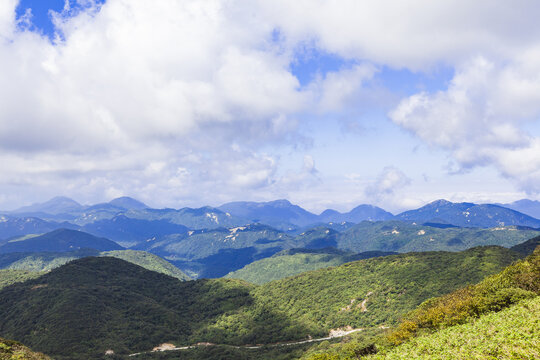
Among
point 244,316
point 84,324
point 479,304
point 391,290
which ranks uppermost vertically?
point 479,304

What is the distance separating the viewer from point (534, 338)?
139 ft

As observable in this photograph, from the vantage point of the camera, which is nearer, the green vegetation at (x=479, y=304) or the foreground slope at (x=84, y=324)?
the green vegetation at (x=479, y=304)

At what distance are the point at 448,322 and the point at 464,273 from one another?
116m

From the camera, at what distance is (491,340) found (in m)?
47.0

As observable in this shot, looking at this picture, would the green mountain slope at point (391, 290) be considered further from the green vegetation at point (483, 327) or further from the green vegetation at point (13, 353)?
the green vegetation at point (13, 353)

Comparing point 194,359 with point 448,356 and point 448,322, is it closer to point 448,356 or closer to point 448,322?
point 448,322

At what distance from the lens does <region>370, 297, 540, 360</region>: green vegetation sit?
4078 cm

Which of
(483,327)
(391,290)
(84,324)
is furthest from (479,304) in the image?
(84,324)

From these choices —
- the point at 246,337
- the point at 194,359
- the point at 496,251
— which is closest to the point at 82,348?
the point at 194,359

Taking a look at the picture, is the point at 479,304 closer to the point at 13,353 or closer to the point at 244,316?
the point at 13,353

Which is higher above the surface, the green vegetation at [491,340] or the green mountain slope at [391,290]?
the green vegetation at [491,340]

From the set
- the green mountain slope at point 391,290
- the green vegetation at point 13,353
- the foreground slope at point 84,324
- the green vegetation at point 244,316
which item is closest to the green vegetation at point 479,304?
the green vegetation at point 244,316

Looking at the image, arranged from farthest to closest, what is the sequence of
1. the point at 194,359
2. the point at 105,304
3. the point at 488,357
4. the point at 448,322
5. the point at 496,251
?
the point at 105,304 → the point at 496,251 → the point at 194,359 → the point at 448,322 → the point at 488,357

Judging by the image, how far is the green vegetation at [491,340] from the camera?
4078 cm
